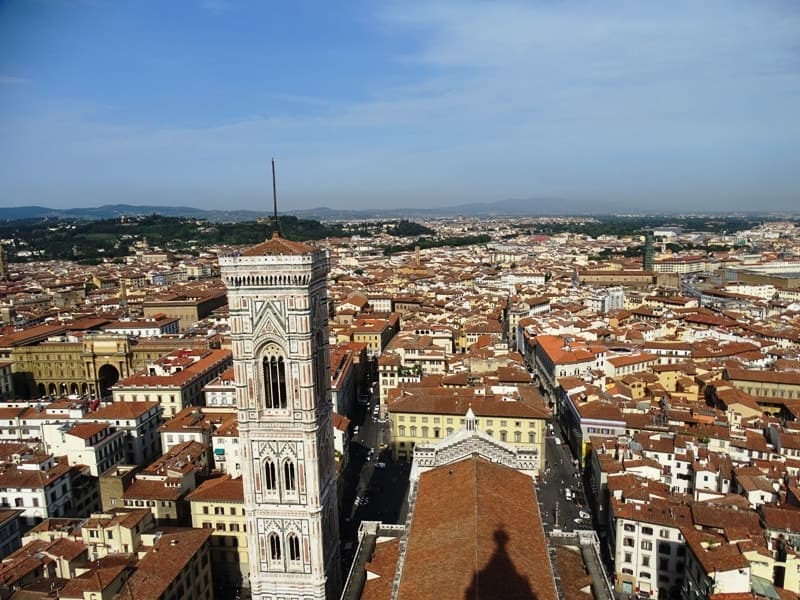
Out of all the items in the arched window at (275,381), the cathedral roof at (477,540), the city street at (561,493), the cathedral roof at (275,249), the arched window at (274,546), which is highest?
the cathedral roof at (275,249)

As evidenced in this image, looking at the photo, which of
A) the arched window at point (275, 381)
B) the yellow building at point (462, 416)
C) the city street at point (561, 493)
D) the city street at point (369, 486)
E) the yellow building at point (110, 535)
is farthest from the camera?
the yellow building at point (462, 416)

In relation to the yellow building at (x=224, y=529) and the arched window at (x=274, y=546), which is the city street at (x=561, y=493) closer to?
the arched window at (x=274, y=546)

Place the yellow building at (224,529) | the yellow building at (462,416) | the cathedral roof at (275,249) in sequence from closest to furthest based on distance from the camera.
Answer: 1. the cathedral roof at (275,249)
2. the yellow building at (224,529)
3. the yellow building at (462,416)

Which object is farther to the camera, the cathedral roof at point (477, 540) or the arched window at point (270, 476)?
the arched window at point (270, 476)

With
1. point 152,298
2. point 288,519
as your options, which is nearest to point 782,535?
point 288,519

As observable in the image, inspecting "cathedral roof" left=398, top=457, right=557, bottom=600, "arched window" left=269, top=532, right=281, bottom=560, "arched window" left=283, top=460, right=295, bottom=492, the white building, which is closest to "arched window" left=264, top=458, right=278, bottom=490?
"arched window" left=283, top=460, right=295, bottom=492

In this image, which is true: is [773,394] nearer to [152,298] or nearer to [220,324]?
[220,324]

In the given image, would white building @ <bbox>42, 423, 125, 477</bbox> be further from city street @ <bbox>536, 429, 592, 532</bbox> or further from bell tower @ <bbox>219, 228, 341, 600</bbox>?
city street @ <bbox>536, 429, 592, 532</bbox>

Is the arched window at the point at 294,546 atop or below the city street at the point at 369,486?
atop

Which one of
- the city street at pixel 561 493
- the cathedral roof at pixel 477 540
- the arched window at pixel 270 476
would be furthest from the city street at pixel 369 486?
the cathedral roof at pixel 477 540
